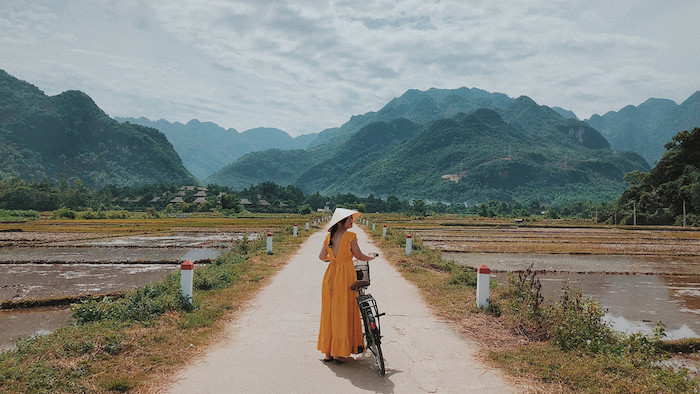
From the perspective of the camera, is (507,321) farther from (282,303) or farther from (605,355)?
(282,303)

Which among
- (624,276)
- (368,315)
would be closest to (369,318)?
(368,315)

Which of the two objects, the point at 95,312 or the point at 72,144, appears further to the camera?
the point at 72,144

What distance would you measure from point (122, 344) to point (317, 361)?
222 cm

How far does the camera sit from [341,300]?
175 inches

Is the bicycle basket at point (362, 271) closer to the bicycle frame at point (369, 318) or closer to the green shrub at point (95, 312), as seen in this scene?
Result: the bicycle frame at point (369, 318)

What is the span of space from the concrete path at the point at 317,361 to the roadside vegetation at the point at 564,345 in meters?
0.38

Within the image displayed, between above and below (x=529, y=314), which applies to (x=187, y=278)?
above

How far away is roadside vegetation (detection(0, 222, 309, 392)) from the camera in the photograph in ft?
12.4

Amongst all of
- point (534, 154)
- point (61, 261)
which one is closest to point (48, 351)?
point (61, 261)

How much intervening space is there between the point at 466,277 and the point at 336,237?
18.1ft

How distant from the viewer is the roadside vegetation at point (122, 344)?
3775 millimetres

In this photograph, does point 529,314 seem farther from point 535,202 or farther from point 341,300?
point 535,202

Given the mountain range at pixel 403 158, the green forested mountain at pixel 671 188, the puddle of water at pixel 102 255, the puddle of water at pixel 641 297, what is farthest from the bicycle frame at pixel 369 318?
the mountain range at pixel 403 158

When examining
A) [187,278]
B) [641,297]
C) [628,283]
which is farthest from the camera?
[628,283]
